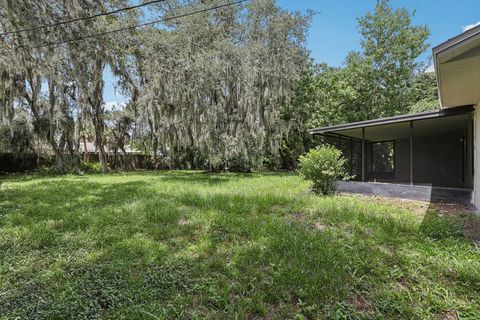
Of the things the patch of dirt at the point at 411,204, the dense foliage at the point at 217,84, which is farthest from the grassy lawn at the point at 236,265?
the dense foliage at the point at 217,84

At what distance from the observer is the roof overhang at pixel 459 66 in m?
2.83

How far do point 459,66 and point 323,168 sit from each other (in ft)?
13.1

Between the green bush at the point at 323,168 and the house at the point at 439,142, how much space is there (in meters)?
1.24

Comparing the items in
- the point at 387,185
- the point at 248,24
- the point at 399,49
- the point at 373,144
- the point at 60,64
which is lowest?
the point at 387,185

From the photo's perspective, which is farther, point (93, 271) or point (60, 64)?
point (60, 64)

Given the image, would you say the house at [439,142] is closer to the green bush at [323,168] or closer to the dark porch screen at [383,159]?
the dark porch screen at [383,159]

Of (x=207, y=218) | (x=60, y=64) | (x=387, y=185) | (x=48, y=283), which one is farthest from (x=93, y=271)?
(x=60, y=64)

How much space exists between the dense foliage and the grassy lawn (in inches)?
308

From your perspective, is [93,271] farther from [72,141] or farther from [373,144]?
[72,141]

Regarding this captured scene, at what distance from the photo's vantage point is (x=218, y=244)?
3525 millimetres

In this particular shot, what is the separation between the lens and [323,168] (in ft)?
23.6

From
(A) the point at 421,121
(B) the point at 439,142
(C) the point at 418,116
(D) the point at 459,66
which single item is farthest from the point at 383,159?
(D) the point at 459,66

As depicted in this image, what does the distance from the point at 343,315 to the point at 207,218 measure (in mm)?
2783

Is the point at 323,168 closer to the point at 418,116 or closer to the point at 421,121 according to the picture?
the point at 418,116
